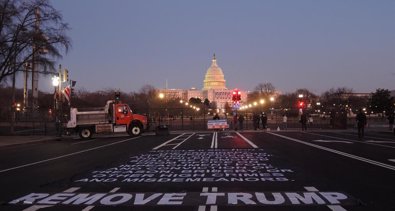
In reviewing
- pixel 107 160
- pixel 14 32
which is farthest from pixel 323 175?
pixel 14 32

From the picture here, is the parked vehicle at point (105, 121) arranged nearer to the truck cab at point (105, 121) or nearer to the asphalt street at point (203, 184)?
the truck cab at point (105, 121)

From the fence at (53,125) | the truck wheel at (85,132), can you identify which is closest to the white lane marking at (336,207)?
the truck wheel at (85,132)

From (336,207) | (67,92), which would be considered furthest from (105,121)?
(336,207)

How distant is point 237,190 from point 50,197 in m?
3.89

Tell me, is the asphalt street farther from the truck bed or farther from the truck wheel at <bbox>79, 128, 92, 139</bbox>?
the truck bed

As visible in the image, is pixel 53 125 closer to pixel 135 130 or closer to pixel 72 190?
pixel 135 130

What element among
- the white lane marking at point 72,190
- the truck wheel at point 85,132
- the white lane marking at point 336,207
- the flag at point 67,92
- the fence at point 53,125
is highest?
the flag at point 67,92

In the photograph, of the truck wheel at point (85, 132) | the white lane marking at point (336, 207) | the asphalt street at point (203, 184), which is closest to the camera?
the white lane marking at point (336, 207)

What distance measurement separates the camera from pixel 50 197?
10281mm

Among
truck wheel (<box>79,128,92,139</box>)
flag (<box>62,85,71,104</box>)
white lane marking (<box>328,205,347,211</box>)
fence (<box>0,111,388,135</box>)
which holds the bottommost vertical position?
white lane marking (<box>328,205,347,211</box>)

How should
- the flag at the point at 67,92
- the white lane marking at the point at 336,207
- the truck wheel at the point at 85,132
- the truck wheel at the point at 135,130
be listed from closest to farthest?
the white lane marking at the point at 336,207 < the truck wheel at the point at 85,132 < the flag at the point at 67,92 < the truck wheel at the point at 135,130

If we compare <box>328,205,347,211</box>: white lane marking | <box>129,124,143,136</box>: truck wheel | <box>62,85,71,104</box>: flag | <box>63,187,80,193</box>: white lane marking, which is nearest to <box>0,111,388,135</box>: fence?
<box>62,85,71,104</box>: flag

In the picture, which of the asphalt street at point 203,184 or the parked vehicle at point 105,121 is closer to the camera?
the asphalt street at point 203,184

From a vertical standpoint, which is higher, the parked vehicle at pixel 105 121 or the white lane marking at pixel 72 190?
the parked vehicle at pixel 105 121
